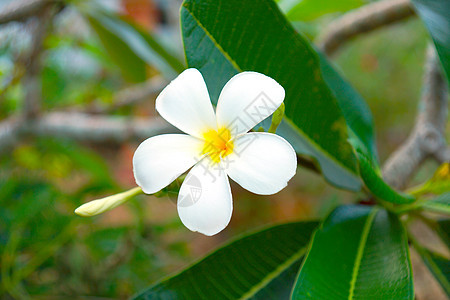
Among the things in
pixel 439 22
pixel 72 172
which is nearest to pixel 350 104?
pixel 439 22

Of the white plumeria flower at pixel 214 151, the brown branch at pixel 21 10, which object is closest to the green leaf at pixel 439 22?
the white plumeria flower at pixel 214 151

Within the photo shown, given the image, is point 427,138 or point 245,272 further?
point 427,138

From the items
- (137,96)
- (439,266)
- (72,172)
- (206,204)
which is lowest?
(72,172)

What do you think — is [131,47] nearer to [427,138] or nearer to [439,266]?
[427,138]

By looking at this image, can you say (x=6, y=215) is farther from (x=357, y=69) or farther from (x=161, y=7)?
(x=161, y=7)

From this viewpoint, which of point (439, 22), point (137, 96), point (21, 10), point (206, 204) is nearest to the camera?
point (206, 204)

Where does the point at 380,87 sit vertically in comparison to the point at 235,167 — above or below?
below

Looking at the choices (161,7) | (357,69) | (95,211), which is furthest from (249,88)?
(161,7)
